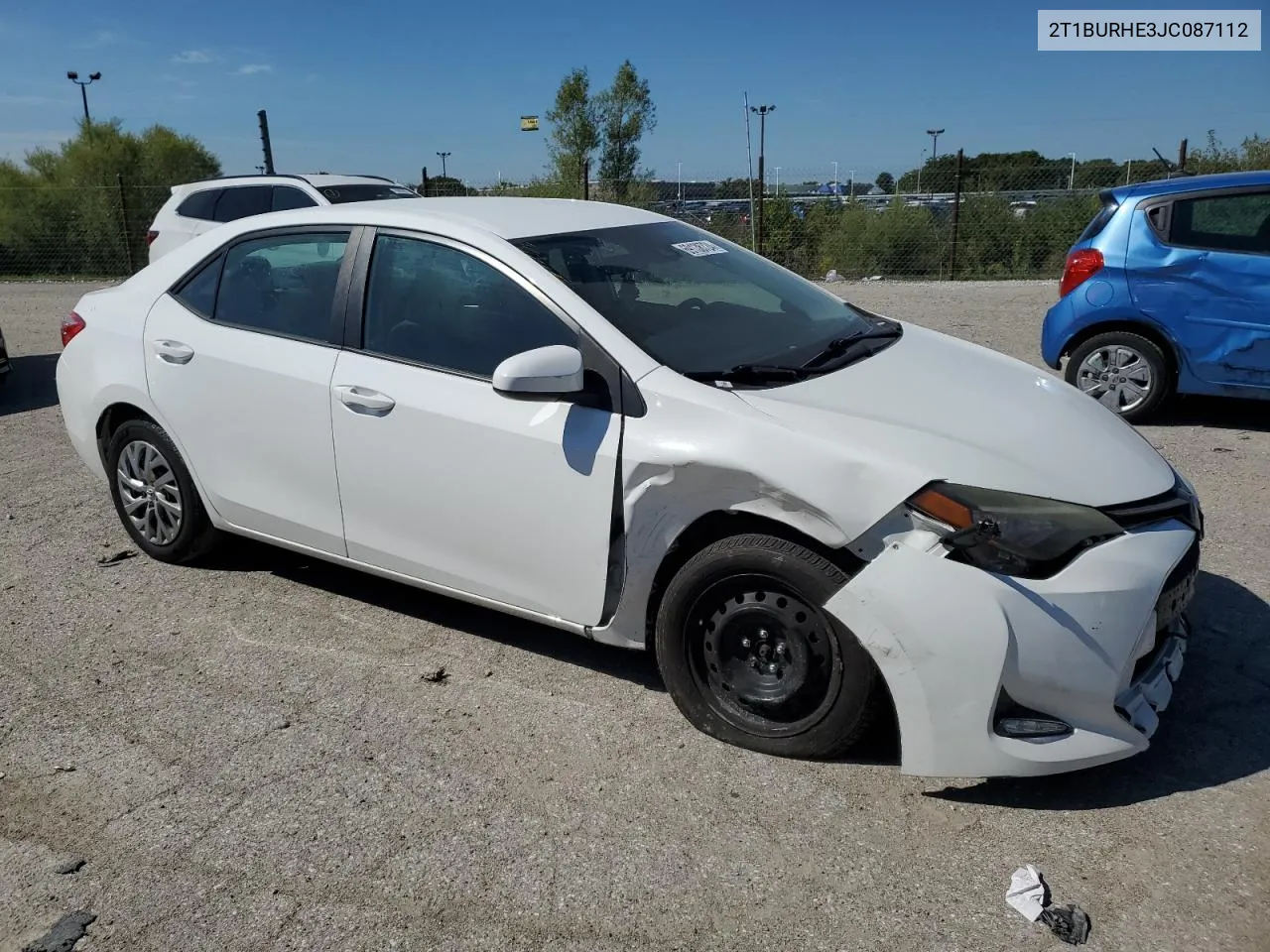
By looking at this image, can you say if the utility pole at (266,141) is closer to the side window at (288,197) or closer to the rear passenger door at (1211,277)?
the side window at (288,197)

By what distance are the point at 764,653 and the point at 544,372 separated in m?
1.11

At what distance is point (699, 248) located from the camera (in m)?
4.33

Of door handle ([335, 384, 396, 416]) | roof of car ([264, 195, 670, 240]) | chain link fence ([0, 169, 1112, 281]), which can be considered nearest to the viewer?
door handle ([335, 384, 396, 416])

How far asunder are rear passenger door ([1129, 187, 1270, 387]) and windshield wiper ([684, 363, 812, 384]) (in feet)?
14.8

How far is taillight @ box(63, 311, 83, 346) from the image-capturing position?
4.92 meters

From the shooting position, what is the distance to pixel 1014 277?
58.1ft

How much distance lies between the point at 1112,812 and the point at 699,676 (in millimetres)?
1250

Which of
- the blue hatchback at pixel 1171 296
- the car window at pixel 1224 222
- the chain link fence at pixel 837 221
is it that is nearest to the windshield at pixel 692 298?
the blue hatchback at pixel 1171 296

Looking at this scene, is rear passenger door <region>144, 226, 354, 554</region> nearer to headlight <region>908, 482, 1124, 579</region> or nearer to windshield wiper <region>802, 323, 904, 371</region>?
windshield wiper <region>802, 323, 904, 371</region>

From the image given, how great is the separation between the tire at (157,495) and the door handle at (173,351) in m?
0.35

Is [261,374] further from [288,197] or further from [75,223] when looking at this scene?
[75,223]

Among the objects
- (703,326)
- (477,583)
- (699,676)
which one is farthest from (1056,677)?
(477,583)

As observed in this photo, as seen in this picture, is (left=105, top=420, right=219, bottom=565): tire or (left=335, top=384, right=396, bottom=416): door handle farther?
(left=105, top=420, right=219, bottom=565): tire

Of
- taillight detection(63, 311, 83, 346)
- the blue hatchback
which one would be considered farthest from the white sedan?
the blue hatchback
